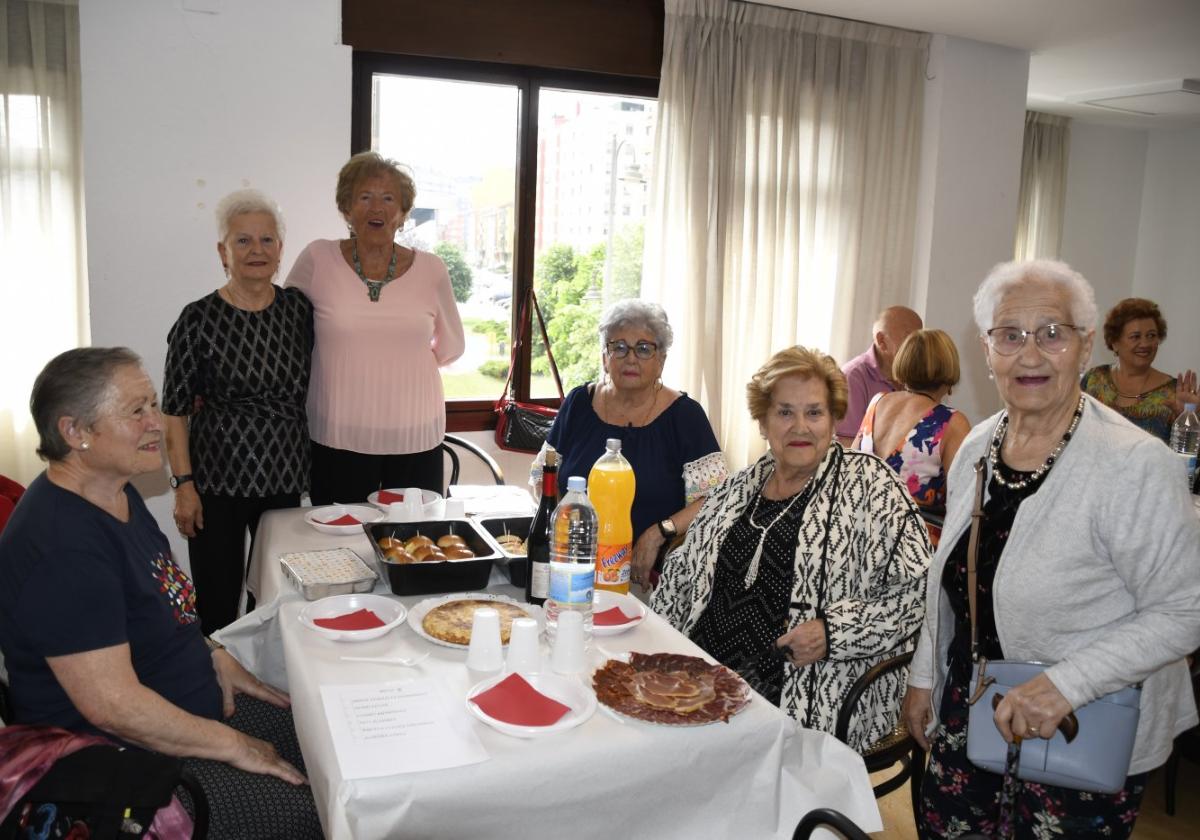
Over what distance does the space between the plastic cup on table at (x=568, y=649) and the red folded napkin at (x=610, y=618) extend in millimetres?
216

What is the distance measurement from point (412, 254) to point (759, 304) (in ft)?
7.09

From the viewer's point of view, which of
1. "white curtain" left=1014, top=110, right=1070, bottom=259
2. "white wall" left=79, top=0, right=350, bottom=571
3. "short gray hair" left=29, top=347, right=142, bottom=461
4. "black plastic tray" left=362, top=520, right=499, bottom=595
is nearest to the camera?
"short gray hair" left=29, top=347, right=142, bottom=461

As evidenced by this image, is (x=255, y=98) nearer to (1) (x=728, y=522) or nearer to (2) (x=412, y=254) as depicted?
(2) (x=412, y=254)

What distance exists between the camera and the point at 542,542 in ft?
6.24

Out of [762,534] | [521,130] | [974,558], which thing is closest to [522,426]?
[521,130]

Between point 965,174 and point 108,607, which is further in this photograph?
point 965,174

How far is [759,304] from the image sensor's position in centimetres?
464

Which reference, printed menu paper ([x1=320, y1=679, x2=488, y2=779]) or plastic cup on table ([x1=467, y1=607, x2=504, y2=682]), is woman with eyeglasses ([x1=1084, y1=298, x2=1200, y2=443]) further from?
printed menu paper ([x1=320, y1=679, x2=488, y2=779])

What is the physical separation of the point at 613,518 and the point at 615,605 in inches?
12.3

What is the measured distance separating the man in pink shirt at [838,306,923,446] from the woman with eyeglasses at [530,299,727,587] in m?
1.76

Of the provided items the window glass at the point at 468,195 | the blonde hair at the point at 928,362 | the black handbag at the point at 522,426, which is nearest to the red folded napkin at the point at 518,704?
the blonde hair at the point at 928,362

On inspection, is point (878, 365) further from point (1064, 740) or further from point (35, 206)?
point (35, 206)

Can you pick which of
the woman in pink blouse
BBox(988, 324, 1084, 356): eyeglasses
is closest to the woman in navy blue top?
the woman in pink blouse

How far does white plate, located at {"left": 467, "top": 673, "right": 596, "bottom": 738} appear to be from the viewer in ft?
4.32
